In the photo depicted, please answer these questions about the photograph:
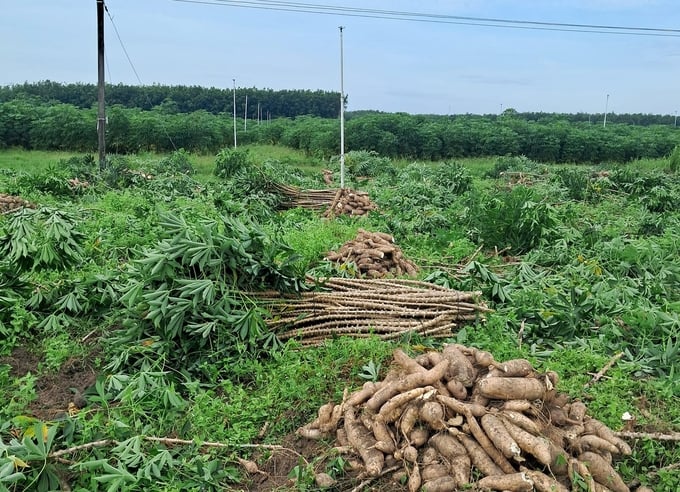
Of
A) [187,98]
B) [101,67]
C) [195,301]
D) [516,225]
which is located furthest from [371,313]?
[187,98]

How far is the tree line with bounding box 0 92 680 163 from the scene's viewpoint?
79.6ft

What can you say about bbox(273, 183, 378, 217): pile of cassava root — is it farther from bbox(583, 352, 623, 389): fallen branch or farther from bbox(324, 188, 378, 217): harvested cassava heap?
bbox(583, 352, 623, 389): fallen branch

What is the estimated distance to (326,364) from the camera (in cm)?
398

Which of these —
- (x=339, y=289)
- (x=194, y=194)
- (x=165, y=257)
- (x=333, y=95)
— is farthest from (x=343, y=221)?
(x=333, y=95)

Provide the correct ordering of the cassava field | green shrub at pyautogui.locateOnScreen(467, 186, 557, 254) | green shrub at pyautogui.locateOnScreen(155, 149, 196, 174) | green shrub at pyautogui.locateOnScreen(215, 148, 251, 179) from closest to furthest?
the cassava field, green shrub at pyautogui.locateOnScreen(467, 186, 557, 254), green shrub at pyautogui.locateOnScreen(215, 148, 251, 179), green shrub at pyautogui.locateOnScreen(155, 149, 196, 174)

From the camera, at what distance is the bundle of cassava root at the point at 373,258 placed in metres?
6.17

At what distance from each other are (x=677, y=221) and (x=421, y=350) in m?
6.54

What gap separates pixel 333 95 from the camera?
5656 centimetres

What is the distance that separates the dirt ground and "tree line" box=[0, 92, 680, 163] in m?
20.9

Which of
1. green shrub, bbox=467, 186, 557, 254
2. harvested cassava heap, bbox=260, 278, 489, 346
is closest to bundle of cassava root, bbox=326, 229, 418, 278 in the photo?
harvested cassava heap, bbox=260, 278, 489, 346

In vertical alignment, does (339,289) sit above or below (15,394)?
above

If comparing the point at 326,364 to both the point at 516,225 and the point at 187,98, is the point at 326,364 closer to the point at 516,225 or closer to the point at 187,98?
the point at 516,225

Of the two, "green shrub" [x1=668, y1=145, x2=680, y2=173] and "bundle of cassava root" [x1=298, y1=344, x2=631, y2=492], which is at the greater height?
"green shrub" [x1=668, y1=145, x2=680, y2=173]

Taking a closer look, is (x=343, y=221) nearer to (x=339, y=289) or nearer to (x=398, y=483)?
(x=339, y=289)
